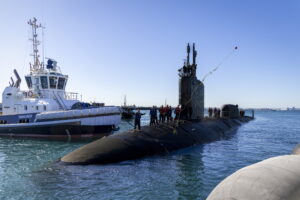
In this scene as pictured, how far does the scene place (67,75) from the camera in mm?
31266

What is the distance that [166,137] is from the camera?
1516 centimetres

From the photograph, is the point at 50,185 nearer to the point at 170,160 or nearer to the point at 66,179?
the point at 66,179

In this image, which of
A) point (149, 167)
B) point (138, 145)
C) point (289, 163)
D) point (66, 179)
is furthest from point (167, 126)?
point (289, 163)

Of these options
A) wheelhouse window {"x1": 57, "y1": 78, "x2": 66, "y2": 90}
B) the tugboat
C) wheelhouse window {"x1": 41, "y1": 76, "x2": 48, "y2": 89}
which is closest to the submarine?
the tugboat

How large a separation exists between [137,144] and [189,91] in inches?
309

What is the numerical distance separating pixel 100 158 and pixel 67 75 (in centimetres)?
2139

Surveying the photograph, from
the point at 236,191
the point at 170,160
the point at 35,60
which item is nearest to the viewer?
the point at 236,191

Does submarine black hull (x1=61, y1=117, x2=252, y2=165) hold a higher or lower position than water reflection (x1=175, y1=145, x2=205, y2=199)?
higher

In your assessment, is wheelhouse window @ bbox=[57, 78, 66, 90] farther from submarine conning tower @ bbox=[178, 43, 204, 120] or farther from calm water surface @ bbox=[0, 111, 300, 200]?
calm water surface @ bbox=[0, 111, 300, 200]

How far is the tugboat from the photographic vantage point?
25.4 m

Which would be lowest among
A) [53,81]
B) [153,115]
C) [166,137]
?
[166,137]

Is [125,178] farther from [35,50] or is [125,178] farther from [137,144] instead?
[35,50]

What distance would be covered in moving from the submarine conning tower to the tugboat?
8.87 m

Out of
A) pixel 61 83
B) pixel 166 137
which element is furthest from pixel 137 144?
pixel 61 83
